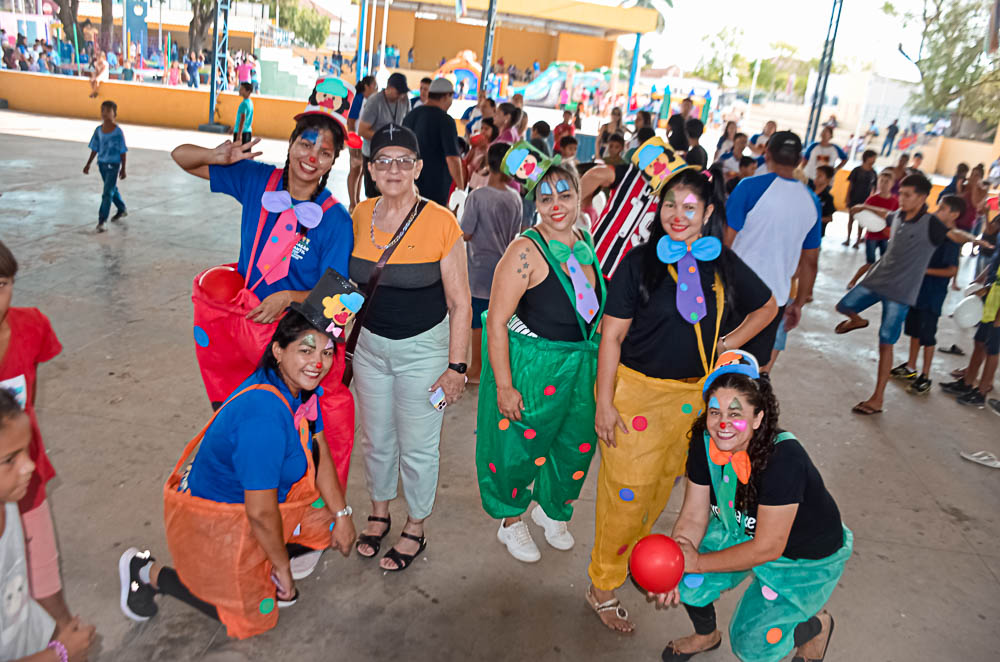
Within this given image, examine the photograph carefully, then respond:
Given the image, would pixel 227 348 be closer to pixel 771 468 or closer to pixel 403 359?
pixel 403 359

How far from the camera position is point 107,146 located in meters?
7.68

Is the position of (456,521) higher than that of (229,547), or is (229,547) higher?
(229,547)

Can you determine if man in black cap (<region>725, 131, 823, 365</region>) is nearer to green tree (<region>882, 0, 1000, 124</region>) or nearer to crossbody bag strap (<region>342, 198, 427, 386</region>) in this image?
crossbody bag strap (<region>342, 198, 427, 386</region>)

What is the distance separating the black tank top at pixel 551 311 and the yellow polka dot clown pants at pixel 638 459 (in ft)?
0.85

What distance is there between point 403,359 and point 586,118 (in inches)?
1182

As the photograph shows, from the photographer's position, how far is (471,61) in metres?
31.9

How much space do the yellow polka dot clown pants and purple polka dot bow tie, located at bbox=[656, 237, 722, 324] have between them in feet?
0.88

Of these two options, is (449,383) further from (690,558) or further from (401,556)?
(690,558)

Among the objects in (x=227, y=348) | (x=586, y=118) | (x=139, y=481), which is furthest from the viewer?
(x=586, y=118)

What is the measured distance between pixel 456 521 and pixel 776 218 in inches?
98.2

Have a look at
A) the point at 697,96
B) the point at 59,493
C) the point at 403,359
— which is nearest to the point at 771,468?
the point at 403,359

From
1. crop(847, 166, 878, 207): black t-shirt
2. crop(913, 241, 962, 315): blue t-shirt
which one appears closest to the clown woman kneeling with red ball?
crop(913, 241, 962, 315): blue t-shirt

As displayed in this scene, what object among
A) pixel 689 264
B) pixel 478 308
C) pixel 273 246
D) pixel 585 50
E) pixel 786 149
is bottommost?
pixel 478 308

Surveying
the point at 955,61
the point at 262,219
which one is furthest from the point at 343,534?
the point at 955,61
